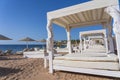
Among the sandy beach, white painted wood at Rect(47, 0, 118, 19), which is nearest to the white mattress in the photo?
the sandy beach

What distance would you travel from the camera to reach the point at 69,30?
27.1 ft

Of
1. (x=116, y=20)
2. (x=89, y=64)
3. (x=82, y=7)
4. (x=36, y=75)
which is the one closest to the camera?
(x=116, y=20)

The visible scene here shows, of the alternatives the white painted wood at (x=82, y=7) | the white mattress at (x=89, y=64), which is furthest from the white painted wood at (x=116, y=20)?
the white mattress at (x=89, y=64)

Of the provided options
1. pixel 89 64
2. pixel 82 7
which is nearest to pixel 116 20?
pixel 82 7

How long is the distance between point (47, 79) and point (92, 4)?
9.74ft

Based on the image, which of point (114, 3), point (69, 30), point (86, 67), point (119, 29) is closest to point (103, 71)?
point (86, 67)

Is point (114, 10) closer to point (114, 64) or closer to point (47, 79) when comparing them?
point (114, 64)

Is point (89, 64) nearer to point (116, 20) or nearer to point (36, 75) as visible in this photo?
point (116, 20)

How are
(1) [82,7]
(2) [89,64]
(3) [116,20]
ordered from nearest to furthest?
(3) [116,20] < (2) [89,64] < (1) [82,7]

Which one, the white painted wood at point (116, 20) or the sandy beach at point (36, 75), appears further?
the sandy beach at point (36, 75)

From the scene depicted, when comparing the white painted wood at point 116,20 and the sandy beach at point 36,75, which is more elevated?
the white painted wood at point 116,20

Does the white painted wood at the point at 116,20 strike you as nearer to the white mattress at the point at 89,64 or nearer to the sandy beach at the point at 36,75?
→ the white mattress at the point at 89,64

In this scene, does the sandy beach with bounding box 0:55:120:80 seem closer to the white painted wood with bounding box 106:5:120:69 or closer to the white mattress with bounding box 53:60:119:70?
the white mattress with bounding box 53:60:119:70

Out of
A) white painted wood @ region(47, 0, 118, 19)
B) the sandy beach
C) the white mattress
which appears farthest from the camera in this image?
the sandy beach
